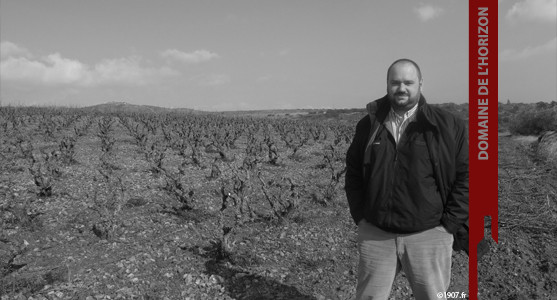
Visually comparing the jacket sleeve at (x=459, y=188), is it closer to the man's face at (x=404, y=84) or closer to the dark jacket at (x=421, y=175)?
the dark jacket at (x=421, y=175)

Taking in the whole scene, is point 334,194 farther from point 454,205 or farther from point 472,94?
point 454,205

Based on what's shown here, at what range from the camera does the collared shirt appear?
3.18 metres

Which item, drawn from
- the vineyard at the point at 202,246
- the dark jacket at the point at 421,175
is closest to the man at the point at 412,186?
the dark jacket at the point at 421,175

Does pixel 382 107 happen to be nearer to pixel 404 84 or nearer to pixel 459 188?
pixel 404 84

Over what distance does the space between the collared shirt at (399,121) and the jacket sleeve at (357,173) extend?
181 mm

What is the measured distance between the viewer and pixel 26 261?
5594mm

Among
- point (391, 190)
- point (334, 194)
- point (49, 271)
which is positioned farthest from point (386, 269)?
point (334, 194)

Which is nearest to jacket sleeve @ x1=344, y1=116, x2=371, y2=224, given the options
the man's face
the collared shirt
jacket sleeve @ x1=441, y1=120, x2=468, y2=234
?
the collared shirt

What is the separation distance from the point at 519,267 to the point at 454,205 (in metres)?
3.45

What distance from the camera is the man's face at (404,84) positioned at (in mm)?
3004

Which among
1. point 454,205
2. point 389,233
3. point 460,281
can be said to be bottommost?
point 460,281

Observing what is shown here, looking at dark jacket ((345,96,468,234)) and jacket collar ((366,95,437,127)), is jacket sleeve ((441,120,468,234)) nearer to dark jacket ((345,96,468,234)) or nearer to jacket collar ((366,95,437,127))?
dark jacket ((345,96,468,234))

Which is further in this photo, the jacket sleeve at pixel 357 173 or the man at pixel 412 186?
the jacket sleeve at pixel 357 173

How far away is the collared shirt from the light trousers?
0.77 meters
